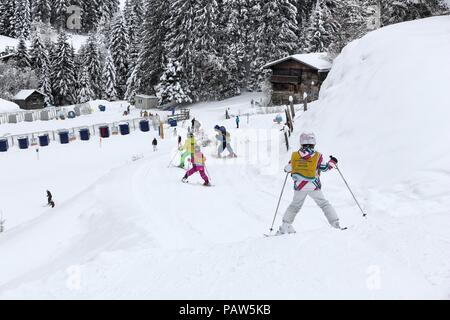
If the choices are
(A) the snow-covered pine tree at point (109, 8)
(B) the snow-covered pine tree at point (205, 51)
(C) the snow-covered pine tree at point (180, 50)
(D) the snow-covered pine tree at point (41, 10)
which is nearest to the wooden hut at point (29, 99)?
(C) the snow-covered pine tree at point (180, 50)

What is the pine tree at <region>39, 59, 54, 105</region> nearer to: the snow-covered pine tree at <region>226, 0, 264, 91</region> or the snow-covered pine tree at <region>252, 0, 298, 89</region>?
the snow-covered pine tree at <region>226, 0, 264, 91</region>

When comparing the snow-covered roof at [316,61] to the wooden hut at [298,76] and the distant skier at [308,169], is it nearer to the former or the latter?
the wooden hut at [298,76]

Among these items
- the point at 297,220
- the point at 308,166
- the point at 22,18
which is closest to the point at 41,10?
the point at 22,18

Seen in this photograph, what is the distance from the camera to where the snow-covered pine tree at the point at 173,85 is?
50.6m

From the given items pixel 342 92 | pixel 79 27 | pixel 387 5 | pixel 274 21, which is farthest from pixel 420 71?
pixel 79 27

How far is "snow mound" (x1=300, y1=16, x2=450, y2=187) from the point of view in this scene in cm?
1076

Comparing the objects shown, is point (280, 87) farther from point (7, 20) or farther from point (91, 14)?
point (7, 20)

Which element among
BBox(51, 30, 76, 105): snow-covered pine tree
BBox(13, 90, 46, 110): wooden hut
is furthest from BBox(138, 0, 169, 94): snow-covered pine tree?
BBox(13, 90, 46, 110): wooden hut

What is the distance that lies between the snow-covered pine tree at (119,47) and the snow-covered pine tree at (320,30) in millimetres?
30561

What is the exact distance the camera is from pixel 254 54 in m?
51.3

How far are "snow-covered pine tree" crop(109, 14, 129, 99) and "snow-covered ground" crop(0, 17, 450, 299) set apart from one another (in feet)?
165

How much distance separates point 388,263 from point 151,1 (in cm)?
5488

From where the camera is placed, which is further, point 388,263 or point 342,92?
point 342,92

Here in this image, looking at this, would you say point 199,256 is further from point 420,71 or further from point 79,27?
point 79,27
